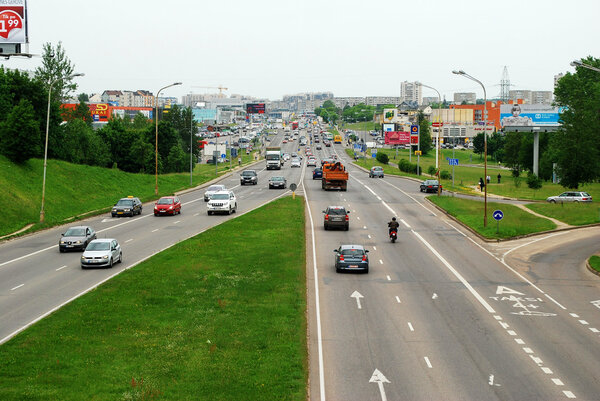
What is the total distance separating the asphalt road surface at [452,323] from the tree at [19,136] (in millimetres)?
33434

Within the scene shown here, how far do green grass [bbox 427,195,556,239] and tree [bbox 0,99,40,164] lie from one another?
126 ft

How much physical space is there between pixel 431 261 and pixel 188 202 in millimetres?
38186

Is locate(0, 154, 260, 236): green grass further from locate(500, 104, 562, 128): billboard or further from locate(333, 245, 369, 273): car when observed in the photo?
locate(500, 104, 562, 128): billboard

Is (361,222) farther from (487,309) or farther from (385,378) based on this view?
(385,378)

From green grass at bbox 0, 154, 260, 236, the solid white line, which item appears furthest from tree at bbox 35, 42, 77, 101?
the solid white line

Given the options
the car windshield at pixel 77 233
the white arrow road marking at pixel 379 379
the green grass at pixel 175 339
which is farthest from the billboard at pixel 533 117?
the white arrow road marking at pixel 379 379

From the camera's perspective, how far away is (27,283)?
3228cm

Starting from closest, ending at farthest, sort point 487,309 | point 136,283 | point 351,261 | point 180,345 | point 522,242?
point 180,345 < point 487,309 < point 136,283 < point 351,261 < point 522,242

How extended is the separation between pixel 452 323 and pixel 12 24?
30245 mm

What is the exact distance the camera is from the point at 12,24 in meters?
40.4

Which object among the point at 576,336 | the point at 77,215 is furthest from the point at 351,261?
the point at 77,215

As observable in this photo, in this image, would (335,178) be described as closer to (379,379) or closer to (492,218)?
(492,218)

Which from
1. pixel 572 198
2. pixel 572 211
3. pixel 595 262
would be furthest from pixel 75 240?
pixel 572 198

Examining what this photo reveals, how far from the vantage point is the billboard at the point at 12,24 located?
132 feet
